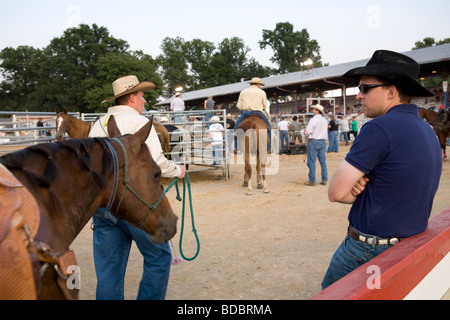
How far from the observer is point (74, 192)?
1.78 meters

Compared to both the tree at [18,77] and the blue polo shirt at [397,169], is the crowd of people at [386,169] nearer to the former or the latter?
the blue polo shirt at [397,169]

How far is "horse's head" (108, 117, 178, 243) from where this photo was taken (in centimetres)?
203

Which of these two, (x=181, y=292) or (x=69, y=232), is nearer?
(x=69, y=232)

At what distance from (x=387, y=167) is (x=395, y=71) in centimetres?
52

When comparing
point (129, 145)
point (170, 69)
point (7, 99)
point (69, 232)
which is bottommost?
point (69, 232)

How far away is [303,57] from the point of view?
77312mm

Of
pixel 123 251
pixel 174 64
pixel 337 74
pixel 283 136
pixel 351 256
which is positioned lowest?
pixel 123 251

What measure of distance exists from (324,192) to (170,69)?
8032 cm

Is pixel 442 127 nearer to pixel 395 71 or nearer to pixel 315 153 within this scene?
pixel 315 153

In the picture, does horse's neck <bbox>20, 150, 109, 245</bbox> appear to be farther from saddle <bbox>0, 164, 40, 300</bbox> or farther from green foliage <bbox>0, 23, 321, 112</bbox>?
green foliage <bbox>0, 23, 321, 112</bbox>

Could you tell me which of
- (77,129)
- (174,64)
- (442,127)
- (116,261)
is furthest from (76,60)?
(116,261)

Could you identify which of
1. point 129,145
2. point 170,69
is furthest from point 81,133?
point 170,69

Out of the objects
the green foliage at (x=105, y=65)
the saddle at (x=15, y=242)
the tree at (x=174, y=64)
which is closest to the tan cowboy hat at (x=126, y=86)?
the saddle at (x=15, y=242)
